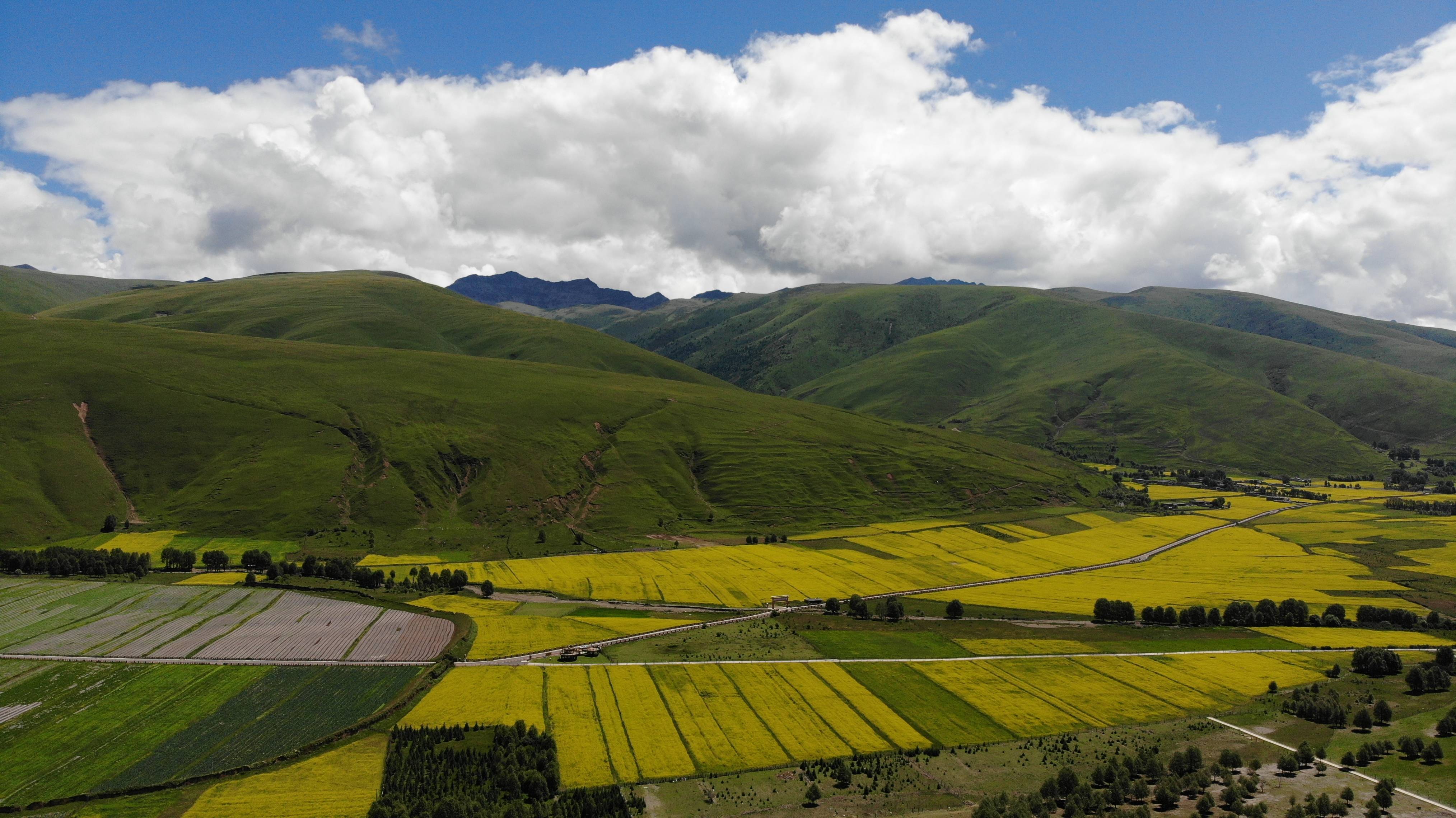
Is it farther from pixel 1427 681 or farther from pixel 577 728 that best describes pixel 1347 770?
pixel 577 728

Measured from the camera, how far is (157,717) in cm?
8306

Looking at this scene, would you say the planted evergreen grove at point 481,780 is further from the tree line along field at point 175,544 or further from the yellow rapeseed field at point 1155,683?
the tree line along field at point 175,544

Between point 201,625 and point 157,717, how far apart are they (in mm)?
33075

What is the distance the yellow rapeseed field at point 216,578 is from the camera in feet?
444

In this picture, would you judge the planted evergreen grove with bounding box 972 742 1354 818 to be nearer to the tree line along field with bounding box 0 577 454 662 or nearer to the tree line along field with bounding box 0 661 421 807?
the tree line along field with bounding box 0 661 421 807

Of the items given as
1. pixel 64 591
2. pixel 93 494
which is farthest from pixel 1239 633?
pixel 93 494

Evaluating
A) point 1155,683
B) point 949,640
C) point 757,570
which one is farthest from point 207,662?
point 1155,683

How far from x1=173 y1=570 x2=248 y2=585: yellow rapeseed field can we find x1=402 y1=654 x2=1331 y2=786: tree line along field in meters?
65.3

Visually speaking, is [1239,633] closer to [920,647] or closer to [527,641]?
[920,647]

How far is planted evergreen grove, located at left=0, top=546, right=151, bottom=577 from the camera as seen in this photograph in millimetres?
136250

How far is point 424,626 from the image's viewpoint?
117250 mm

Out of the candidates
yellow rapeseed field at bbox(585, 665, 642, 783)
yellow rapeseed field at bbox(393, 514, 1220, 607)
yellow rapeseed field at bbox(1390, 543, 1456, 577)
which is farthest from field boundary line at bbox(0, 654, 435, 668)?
yellow rapeseed field at bbox(1390, 543, 1456, 577)

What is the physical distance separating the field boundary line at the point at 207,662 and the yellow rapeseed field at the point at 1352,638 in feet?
433

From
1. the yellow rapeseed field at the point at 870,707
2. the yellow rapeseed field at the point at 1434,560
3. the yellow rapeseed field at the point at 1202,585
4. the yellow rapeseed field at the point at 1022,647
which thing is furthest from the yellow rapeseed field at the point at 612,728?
the yellow rapeseed field at the point at 1434,560
